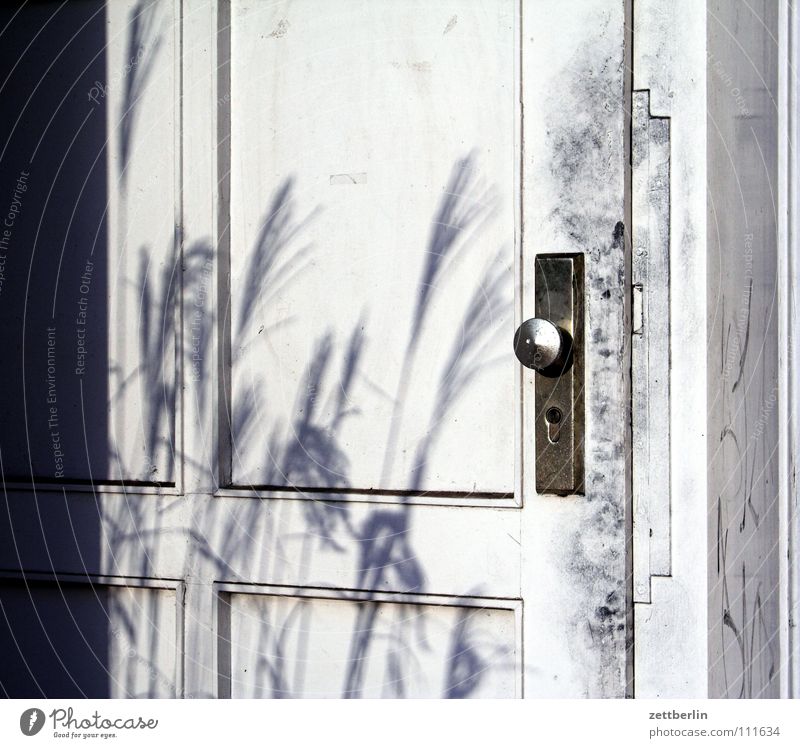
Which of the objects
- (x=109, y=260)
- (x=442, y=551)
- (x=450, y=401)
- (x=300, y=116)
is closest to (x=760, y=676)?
(x=442, y=551)

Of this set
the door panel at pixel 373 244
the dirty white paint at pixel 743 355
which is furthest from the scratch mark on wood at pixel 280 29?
the dirty white paint at pixel 743 355

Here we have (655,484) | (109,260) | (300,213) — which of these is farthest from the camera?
(109,260)

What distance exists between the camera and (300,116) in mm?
1660

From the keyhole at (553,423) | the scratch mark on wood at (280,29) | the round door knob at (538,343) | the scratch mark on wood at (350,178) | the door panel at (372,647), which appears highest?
the scratch mark on wood at (280,29)

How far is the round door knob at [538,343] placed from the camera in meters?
1.46

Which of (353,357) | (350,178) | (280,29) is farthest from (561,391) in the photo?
(280,29)

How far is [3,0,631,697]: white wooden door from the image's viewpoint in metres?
1.53

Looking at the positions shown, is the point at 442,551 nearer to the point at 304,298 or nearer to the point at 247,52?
the point at 304,298

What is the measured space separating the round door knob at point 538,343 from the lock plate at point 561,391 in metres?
0.04

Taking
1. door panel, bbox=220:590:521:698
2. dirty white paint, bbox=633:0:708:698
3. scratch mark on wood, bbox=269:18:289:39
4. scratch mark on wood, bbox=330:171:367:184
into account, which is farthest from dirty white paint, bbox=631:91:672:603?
scratch mark on wood, bbox=269:18:289:39

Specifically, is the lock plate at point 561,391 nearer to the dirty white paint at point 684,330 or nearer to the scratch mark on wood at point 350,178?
the dirty white paint at point 684,330

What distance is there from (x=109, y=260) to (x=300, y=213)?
350 mm

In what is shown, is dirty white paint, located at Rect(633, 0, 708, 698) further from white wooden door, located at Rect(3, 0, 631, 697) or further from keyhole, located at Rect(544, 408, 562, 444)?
keyhole, located at Rect(544, 408, 562, 444)

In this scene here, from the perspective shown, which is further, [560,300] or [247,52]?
[247,52]
